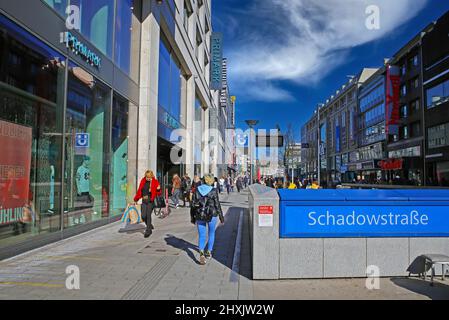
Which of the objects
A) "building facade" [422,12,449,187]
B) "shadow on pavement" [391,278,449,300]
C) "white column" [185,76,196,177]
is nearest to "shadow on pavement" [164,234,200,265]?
"shadow on pavement" [391,278,449,300]

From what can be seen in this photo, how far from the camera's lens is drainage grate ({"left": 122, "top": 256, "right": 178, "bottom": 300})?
16.0 feet

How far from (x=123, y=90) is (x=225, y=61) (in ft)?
117

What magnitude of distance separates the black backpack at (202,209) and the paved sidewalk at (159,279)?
0.87m

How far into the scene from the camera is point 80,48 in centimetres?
957

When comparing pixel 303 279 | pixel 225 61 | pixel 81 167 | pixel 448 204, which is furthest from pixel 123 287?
pixel 225 61

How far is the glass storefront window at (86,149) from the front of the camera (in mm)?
9555

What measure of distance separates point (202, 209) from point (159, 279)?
61.3 inches

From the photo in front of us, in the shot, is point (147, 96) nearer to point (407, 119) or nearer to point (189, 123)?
point (189, 123)

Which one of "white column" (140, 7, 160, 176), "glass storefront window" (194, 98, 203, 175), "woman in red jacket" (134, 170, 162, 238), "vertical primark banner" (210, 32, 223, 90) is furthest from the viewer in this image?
"vertical primark banner" (210, 32, 223, 90)

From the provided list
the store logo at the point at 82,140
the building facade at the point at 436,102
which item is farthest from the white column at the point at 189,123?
the building facade at the point at 436,102

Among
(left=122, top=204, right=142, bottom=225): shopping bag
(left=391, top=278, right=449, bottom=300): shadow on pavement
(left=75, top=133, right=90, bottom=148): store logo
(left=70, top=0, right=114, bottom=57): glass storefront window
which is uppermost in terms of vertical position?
(left=70, top=0, right=114, bottom=57): glass storefront window

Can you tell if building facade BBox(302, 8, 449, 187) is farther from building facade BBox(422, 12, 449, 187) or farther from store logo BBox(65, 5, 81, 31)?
store logo BBox(65, 5, 81, 31)

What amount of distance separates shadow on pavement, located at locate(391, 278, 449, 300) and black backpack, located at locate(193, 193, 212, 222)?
10.7ft

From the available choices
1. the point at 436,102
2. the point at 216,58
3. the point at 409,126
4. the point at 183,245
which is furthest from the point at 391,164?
the point at 183,245
